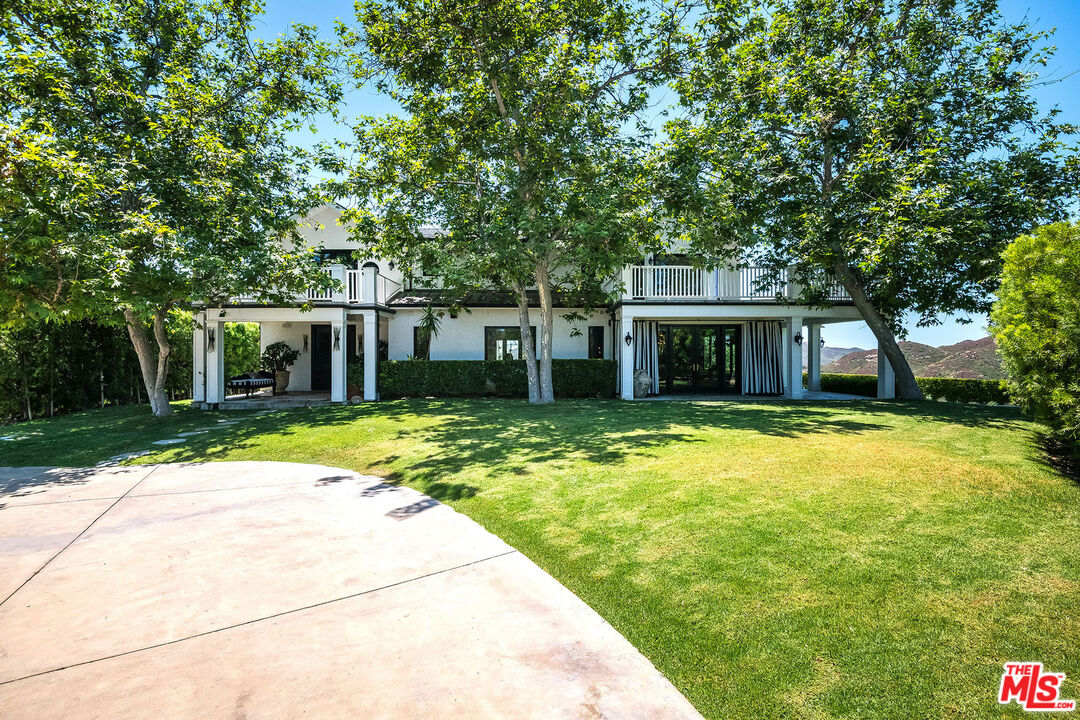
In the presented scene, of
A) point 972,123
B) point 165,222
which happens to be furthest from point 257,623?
point 972,123

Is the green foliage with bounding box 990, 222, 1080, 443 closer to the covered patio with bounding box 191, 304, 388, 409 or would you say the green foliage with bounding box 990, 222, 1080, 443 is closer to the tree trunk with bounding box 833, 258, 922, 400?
the tree trunk with bounding box 833, 258, 922, 400

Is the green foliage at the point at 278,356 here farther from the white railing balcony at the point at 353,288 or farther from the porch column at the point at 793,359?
the porch column at the point at 793,359

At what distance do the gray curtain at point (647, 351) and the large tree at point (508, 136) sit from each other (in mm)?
4325

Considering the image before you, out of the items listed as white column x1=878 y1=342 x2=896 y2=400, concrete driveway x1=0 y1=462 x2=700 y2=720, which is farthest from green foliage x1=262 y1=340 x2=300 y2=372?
white column x1=878 y1=342 x2=896 y2=400

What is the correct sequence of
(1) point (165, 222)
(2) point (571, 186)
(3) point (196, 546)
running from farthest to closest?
(2) point (571, 186), (1) point (165, 222), (3) point (196, 546)

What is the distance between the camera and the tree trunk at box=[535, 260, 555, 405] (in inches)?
535

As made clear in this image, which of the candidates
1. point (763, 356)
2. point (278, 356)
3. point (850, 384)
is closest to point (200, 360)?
point (278, 356)

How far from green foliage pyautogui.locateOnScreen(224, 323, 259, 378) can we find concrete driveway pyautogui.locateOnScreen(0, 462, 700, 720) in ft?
52.8

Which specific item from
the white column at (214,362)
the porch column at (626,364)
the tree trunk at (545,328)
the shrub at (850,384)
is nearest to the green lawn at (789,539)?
the tree trunk at (545,328)

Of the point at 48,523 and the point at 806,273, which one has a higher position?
the point at 806,273

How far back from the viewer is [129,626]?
3.02 meters

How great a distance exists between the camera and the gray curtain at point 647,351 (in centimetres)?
1734

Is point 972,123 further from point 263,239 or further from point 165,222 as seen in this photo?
point 165,222

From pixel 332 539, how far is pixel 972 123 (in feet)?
55.3
